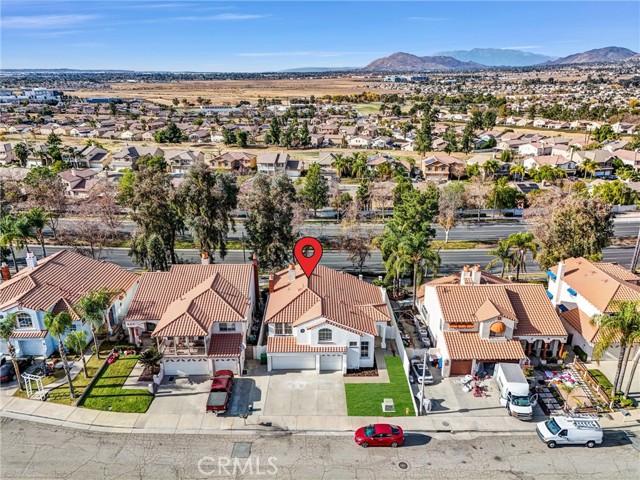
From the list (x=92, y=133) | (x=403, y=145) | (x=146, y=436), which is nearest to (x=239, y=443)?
(x=146, y=436)

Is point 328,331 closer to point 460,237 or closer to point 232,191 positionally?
point 232,191

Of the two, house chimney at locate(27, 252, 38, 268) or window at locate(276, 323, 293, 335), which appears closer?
window at locate(276, 323, 293, 335)

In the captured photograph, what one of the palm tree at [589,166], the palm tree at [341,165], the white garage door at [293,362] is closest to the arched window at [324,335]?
the white garage door at [293,362]

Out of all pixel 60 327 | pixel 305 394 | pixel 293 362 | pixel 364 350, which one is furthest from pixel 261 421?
pixel 60 327

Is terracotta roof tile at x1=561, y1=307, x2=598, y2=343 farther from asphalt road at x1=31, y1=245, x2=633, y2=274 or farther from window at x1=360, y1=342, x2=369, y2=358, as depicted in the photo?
window at x1=360, y1=342, x2=369, y2=358

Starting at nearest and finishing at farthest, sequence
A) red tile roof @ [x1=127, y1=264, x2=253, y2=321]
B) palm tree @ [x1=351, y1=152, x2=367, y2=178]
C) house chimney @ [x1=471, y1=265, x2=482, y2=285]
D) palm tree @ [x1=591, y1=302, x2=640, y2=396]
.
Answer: palm tree @ [x1=591, y1=302, x2=640, y2=396] → red tile roof @ [x1=127, y1=264, x2=253, y2=321] → house chimney @ [x1=471, y1=265, x2=482, y2=285] → palm tree @ [x1=351, y1=152, x2=367, y2=178]

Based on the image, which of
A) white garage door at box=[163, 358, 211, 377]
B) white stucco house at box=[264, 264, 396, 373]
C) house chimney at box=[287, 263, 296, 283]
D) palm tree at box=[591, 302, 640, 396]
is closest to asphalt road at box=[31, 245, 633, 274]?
house chimney at box=[287, 263, 296, 283]
